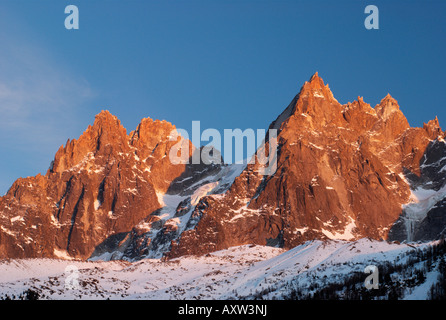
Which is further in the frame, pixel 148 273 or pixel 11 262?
pixel 148 273

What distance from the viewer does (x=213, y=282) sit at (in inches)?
7092

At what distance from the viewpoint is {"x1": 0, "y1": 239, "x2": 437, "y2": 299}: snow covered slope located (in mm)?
147500

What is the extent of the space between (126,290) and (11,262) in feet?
92.2

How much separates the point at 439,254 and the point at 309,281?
25.1m

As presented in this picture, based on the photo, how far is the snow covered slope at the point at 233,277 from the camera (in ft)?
484

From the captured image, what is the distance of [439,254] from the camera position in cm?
14112

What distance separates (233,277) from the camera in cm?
18325
